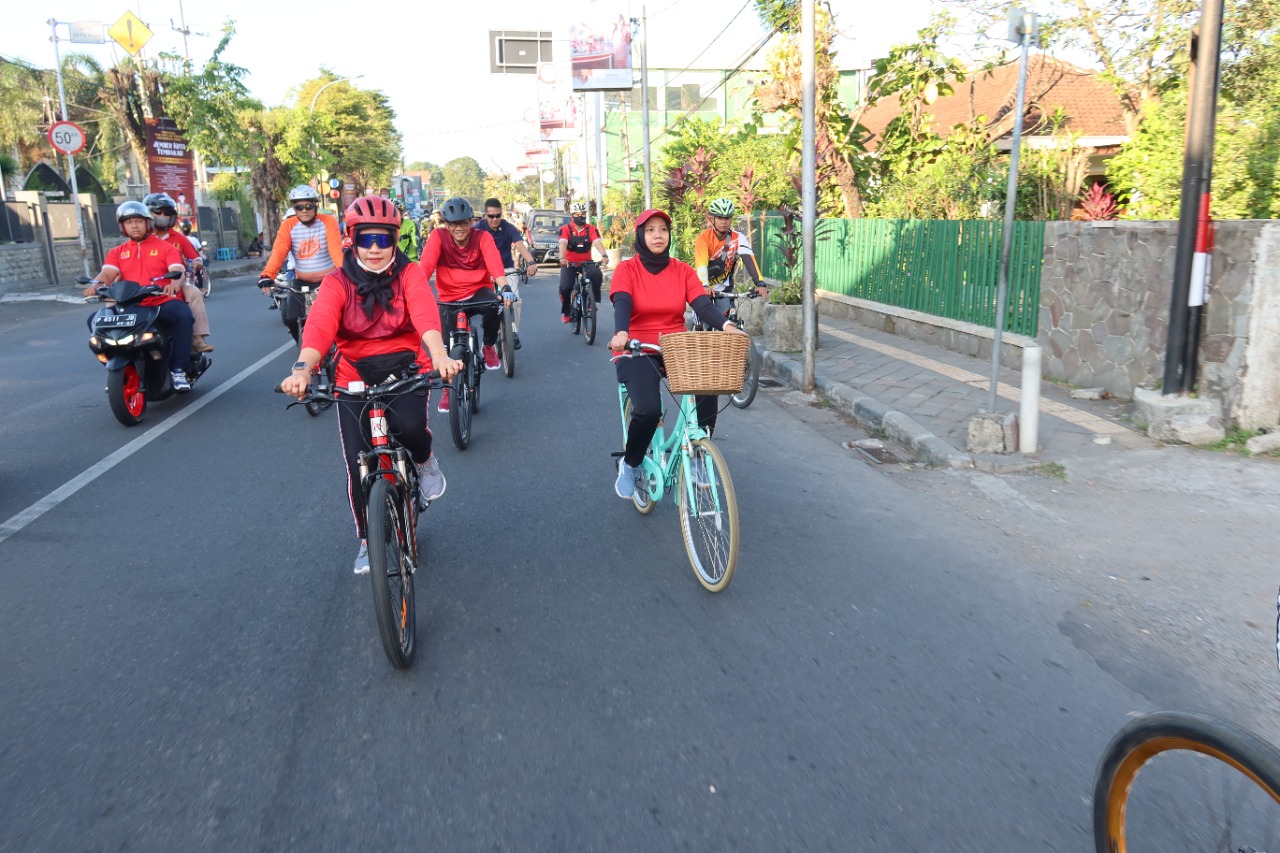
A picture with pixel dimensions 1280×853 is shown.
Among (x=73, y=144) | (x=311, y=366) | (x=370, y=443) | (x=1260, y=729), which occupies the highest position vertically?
(x=73, y=144)

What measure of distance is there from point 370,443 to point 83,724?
1545mm

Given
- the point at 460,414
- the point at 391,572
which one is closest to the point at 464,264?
the point at 460,414

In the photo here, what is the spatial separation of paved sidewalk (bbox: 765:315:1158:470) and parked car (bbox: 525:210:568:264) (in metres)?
19.9

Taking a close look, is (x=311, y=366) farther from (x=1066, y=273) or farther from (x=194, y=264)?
(x=1066, y=273)

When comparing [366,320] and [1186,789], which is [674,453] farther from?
[1186,789]

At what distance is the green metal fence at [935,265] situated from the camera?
1072 centimetres

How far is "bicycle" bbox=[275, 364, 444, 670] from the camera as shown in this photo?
12.4ft

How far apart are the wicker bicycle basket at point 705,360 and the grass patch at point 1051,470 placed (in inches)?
128

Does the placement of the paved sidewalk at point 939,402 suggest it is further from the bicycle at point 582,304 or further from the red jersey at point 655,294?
the bicycle at point 582,304

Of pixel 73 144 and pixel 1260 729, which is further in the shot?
pixel 73 144

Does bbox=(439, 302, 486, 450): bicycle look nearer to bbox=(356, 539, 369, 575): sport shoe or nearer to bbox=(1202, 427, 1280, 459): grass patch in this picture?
bbox=(356, 539, 369, 575): sport shoe

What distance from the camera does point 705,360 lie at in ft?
15.3

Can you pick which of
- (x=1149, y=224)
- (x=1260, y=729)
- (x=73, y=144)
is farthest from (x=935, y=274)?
(x=73, y=144)

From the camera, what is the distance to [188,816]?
303cm
